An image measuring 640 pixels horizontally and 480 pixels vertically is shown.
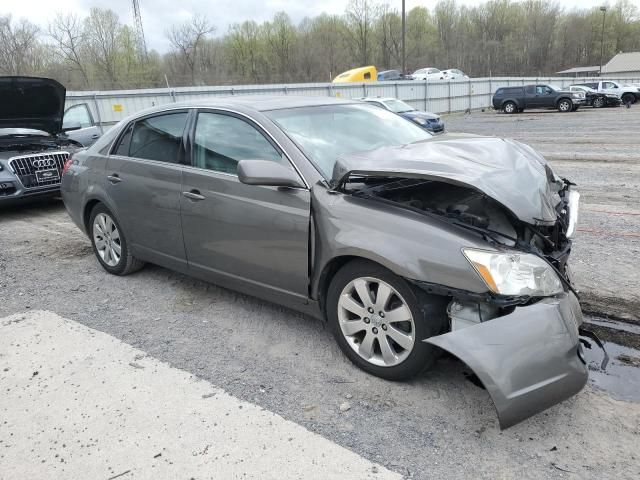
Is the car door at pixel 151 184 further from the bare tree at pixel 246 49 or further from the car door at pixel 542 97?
the bare tree at pixel 246 49

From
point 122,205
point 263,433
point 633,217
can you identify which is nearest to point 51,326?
point 122,205

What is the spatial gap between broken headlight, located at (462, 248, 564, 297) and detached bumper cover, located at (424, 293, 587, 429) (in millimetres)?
100

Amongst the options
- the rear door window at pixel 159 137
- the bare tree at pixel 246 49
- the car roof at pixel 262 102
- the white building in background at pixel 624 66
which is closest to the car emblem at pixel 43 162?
the rear door window at pixel 159 137

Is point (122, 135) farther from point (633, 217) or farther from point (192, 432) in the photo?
point (633, 217)

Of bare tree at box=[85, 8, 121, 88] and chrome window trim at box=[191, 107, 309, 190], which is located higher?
bare tree at box=[85, 8, 121, 88]

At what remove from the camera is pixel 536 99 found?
2891 cm

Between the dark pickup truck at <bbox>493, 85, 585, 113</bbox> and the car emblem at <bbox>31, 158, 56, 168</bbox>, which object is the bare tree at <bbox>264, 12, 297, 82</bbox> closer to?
the dark pickup truck at <bbox>493, 85, 585, 113</bbox>

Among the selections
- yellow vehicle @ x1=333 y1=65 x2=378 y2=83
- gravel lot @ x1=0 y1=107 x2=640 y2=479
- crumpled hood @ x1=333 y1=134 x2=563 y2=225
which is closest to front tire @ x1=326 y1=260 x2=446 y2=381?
gravel lot @ x1=0 y1=107 x2=640 y2=479

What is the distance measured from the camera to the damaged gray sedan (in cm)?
247

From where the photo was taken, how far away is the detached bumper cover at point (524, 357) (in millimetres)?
2330

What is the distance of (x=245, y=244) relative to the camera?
3561mm

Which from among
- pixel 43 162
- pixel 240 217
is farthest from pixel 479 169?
pixel 43 162

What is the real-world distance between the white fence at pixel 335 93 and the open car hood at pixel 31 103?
13.4ft

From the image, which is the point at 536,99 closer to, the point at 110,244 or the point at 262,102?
the point at 262,102
